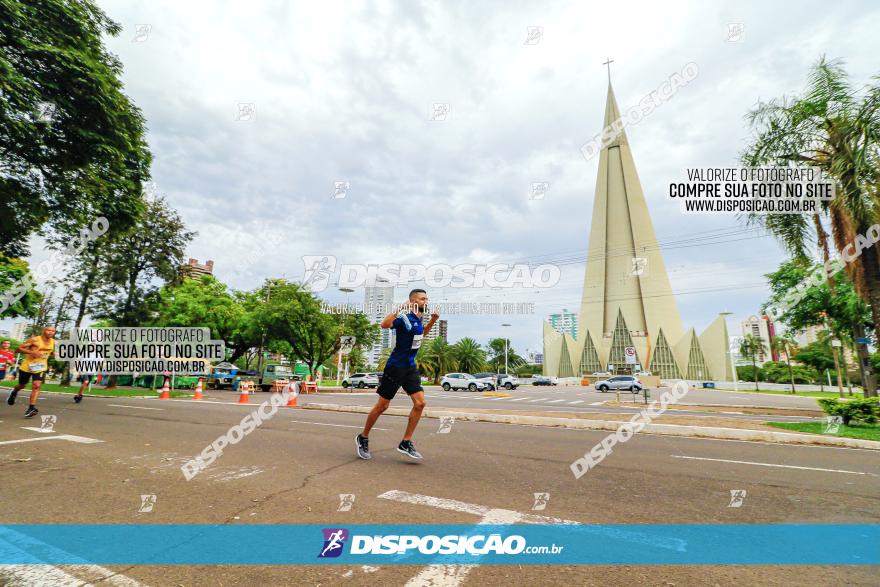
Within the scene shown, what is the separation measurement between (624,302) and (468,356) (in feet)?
137

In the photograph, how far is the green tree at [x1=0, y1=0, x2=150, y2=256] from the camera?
9023 mm

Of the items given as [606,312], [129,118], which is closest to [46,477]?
[129,118]

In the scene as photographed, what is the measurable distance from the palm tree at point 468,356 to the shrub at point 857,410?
50248 mm

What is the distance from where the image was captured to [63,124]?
10.2m

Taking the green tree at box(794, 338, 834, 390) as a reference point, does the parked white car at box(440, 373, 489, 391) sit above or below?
below

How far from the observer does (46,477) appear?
4.04m

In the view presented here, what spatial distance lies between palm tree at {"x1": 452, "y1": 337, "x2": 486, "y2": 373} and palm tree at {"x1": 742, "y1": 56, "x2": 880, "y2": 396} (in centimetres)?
4931

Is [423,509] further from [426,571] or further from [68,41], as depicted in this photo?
[68,41]

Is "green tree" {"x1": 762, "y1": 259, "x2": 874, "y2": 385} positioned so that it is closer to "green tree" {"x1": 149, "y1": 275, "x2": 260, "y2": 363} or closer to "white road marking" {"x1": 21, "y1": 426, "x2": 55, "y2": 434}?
"white road marking" {"x1": 21, "y1": 426, "x2": 55, "y2": 434}

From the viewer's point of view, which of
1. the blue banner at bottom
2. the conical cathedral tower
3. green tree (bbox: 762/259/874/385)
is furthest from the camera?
the conical cathedral tower

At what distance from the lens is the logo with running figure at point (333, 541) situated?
98.7 inches

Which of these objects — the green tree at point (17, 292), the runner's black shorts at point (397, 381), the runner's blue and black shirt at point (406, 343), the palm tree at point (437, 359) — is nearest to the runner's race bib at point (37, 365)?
the runner's black shorts at point (397, 381)

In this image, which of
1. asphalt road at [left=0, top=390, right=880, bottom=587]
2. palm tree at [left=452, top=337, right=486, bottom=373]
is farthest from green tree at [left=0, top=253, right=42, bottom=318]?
palm tree at [left=452, top=337, right=486, bottom=373]

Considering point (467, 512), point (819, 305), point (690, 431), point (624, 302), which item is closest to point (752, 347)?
point (624, 302)
